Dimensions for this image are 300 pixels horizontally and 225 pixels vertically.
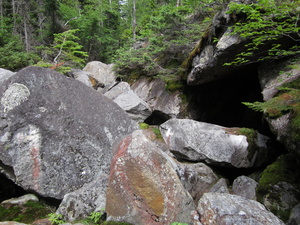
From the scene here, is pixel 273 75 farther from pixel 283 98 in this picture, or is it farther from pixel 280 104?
pixel 280 104

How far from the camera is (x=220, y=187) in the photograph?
6.12 meters

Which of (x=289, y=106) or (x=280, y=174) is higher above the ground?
(x=289, y=106)

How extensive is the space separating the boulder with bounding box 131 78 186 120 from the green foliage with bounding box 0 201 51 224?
7.29 meters

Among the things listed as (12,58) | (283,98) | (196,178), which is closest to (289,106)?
(283,98)

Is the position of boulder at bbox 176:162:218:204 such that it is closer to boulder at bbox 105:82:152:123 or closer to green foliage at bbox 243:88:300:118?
green foliage at bbox 243:88:300:118

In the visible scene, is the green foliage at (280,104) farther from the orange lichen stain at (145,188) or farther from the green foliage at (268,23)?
the orange lichen stain at (145,188)

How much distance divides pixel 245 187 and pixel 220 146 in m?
1.48

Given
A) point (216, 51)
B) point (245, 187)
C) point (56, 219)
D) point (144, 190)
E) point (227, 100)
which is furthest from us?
point (227, 100)

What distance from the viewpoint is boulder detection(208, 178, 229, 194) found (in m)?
6.02

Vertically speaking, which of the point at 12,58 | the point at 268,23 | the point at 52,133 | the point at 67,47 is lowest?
the point at 52,133

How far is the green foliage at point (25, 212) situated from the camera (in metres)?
4.40

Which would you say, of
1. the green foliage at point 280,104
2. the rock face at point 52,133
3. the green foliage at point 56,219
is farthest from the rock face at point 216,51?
the green foliage at point 56,219

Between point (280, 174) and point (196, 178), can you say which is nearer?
point (280, 174)

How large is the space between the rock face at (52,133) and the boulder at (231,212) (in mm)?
3226
